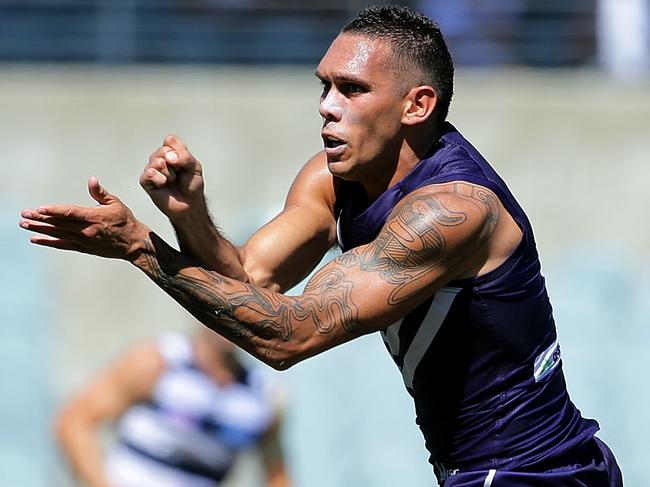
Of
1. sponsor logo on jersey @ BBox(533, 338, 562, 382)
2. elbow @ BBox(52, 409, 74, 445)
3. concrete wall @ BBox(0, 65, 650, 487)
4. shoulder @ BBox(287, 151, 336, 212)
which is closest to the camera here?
sponsor logo on jersey @ BBox(533, 338, 562, 382)

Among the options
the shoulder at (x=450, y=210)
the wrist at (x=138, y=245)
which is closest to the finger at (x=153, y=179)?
the wrist at (x=138, y=245)

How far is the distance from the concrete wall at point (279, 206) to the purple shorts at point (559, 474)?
378 cm

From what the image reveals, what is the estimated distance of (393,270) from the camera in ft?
11.3

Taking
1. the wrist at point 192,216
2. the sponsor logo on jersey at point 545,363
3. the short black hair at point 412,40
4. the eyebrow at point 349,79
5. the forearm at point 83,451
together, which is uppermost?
the short black hair at point 412,40

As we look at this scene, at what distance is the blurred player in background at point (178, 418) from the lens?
596 centimetres

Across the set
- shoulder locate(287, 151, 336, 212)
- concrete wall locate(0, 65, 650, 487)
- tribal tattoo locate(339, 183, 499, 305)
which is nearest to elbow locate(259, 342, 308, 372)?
tribal tattoo locate(339, 183, 499, 305)

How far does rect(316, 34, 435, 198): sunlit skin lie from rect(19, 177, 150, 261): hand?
0.61 meters

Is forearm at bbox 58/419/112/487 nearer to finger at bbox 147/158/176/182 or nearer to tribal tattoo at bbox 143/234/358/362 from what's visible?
tribal tattoo at bbox 143/234/358/362

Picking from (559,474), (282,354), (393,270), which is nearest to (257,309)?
(282,354)

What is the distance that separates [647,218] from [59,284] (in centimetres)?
333

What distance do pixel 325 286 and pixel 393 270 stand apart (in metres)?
0.17

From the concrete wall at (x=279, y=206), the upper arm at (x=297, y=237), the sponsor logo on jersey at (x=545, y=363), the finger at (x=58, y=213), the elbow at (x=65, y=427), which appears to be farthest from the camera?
the concrete wall at (x=279, y=206)

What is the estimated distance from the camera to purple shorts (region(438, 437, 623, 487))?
3713 millimetres

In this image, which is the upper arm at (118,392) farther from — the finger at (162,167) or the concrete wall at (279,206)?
the finger at (162,167)
